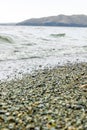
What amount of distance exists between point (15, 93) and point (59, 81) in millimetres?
2361

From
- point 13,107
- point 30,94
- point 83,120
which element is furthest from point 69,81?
point 83,120

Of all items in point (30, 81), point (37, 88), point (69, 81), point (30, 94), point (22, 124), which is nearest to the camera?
point (22, 124)

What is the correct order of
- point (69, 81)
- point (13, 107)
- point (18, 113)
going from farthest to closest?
point (69, 81) → point (13, 107) → point (18, 113)

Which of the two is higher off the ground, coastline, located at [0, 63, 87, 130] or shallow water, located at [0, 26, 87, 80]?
coastline, located at [0, 63, 87, 130]

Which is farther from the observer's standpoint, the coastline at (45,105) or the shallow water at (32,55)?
the shallow water at (32,55)

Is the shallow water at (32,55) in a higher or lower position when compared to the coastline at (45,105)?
lower

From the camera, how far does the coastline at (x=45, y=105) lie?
707cm

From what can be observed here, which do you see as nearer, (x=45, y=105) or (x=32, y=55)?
(x=45, y=105)

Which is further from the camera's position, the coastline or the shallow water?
the shallow water

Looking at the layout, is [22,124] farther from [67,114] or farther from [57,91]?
[57,91]

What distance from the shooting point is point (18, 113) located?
25.8 ft

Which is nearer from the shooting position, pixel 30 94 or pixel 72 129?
pixel 72 129

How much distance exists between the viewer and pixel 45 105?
8.44 metres

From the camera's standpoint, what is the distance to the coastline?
278 inches
